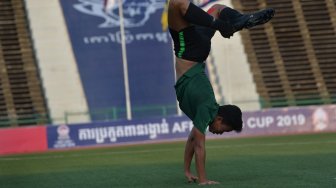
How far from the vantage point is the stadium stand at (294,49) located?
115 feet

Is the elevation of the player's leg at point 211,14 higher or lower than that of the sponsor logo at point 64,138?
higher

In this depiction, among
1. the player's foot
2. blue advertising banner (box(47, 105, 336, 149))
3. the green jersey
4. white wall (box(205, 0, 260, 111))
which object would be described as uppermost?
the player's foot

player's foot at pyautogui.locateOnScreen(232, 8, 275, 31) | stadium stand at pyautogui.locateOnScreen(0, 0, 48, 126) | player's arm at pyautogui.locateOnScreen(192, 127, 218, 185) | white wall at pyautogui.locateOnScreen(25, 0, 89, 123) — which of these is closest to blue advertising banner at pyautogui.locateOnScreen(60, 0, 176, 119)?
white wall at pyautogui.locateOnScreen(25, 0, 89, 123)

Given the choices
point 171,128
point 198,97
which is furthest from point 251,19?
point 171,128

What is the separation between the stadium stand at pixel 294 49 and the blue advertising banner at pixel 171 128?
6104 millimetres

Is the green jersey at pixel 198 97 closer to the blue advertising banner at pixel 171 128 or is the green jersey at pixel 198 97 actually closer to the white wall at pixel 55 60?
the blue advertising banner at pixel 171 128

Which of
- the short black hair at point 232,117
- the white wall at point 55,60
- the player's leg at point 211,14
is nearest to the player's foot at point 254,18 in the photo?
the player's leg at point 211,14

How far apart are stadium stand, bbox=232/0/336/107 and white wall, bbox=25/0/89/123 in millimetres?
7799

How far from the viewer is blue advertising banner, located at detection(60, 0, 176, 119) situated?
33.7 m

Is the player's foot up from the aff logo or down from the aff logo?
down

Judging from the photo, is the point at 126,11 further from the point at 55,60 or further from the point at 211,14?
the point at 211,14

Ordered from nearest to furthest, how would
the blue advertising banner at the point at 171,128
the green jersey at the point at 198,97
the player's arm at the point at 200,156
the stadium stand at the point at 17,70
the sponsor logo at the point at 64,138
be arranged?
the player's arm at the point at 200,156, the green jersey at the point at 198,97, the sponsor logo at the point at 64,138, the blue advertising banner at the point at 171,128, the stadium stand at the point at 17,70

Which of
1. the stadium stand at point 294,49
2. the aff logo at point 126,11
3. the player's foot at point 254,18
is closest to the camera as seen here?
the player's foot at point 254,18

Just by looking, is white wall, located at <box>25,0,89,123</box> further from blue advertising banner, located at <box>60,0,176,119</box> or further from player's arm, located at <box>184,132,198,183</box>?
player's arm, located at <box>184,132,198,183</box>
